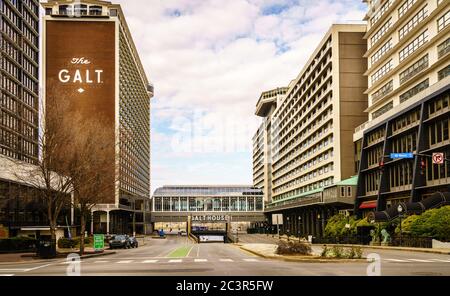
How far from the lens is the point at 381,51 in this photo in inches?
3371

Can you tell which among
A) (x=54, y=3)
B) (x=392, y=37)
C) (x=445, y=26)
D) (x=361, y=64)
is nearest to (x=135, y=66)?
(x=54, y=3)

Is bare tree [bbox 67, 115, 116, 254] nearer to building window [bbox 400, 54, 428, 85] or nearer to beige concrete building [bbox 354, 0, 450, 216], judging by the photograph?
beige concrete building [bbox 354, 0, 450, 216]

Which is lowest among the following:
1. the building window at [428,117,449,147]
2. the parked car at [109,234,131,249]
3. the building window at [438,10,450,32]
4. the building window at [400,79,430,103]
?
the parked car at [109,234,131,249]

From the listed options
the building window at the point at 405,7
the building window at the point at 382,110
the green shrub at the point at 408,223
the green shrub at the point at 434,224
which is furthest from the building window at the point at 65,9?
the green shrub at the point at 434,224

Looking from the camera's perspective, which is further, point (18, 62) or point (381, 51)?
point (18, 62)

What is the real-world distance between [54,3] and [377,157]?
3879 inches

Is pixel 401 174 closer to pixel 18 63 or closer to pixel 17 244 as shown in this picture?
pixel 17 244

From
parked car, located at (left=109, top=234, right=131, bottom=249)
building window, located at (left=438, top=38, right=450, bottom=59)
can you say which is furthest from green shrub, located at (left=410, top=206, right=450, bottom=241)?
parked car, located at (left=109, top=234, right=131, bottom=249)

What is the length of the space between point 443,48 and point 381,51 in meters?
23.0

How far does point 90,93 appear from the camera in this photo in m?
134

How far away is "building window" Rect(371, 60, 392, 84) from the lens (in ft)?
269

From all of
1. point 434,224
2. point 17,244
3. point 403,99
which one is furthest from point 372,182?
point 17,244

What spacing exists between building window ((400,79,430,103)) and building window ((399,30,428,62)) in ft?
15.9

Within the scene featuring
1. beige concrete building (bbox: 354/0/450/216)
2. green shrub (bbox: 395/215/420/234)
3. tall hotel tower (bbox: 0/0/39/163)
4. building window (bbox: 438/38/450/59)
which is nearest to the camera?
green shrub (bbox: 395/215/420/234)
